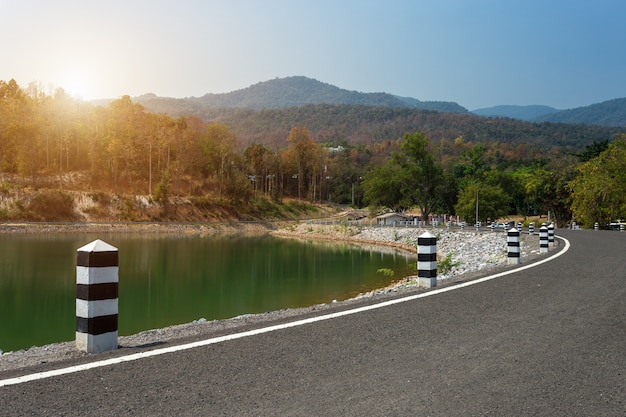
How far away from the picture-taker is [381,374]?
3902 millimetres

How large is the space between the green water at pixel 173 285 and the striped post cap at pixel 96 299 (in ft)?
23.5

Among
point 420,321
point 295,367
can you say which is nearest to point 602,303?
point 420,321

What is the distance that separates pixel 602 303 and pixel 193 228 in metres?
60.3

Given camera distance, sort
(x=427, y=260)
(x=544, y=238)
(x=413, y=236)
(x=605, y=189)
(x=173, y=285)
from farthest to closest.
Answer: (x=413, y=236)
(x=605, y=189)
(x=173, y=285)
(x=544, y=238)
(x=427, y=260)

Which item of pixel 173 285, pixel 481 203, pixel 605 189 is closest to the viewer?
pixel 173 285

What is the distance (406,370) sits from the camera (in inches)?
158

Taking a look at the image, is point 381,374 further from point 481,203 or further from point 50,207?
point 481,203

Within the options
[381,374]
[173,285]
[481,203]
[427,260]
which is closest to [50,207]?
[173,285]

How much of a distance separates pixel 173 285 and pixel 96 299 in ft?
54.1

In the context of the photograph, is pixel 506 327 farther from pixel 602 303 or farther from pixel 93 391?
pixel 93 391

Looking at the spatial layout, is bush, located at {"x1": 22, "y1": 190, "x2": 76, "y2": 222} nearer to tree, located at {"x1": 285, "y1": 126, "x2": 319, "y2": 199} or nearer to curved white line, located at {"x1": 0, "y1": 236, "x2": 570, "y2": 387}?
tree, located at {"x1": 285, "y1": 126, "x2": 319, "y2": 199}

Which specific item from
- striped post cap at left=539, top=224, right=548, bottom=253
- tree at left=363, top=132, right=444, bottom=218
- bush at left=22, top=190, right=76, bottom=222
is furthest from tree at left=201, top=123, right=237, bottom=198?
striped post cap at left=539, top=224, right=548, bottom=253

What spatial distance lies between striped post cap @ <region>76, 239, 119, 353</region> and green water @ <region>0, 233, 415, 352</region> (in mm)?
7173

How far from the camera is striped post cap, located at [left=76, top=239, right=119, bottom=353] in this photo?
470 centimetres
